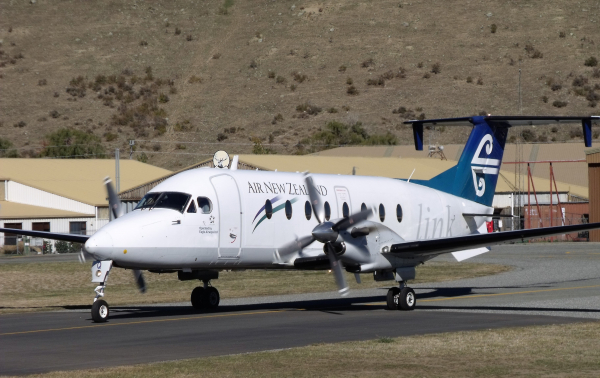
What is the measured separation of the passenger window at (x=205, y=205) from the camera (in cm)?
2323

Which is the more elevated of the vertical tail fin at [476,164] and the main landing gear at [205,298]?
the vertical tail fin at [476,164]

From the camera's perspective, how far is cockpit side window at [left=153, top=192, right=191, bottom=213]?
75.2 feet

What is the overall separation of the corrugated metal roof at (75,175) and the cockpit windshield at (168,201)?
50.2 m

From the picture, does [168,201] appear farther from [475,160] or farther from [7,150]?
[7,150]

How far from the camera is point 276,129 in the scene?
11194 cm

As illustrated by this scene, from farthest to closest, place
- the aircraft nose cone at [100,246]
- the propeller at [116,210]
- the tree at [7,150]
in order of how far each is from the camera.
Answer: the tree at [7,150]
the propeller at [116,210]
the aircraft nose cone at [100,246]

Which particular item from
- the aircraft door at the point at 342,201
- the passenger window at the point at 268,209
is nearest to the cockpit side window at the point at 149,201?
the passenger window at the point at 268,209

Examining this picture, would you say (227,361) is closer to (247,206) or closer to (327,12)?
(247,206)

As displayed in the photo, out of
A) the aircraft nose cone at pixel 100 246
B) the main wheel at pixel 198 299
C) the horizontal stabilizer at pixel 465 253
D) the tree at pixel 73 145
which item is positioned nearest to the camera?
the aircraft nose cone at pixel 100 246

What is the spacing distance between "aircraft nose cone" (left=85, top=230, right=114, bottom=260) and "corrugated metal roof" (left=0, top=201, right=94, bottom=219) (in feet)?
161

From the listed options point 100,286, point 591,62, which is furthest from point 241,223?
point 591,62

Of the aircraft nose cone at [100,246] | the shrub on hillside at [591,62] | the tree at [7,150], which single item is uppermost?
the shrub on hillside at [591,62]

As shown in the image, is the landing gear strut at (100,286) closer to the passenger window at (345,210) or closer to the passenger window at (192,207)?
the passenger window at (192,207)

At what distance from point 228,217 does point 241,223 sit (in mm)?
445
